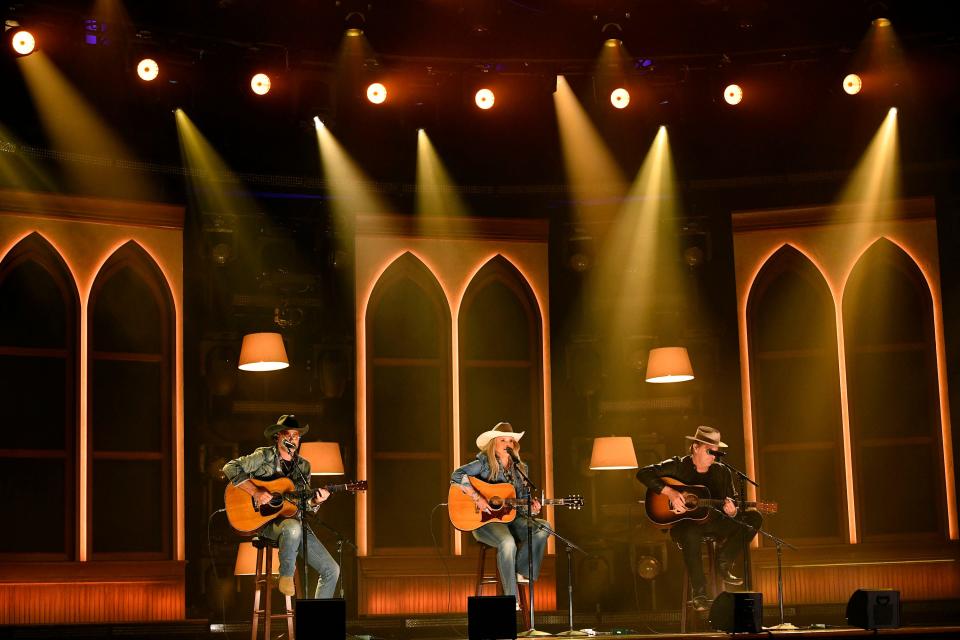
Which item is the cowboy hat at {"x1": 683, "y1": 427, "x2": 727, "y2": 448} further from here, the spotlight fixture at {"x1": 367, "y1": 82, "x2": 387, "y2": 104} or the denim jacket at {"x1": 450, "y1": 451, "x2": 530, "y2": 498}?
the spotlight fixture at {"x1": 367, "y1": 82, "x2": 387, "y2": 104}

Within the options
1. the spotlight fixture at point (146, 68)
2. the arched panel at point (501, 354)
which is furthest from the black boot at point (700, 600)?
the spotlight fixture at point (146, 68)

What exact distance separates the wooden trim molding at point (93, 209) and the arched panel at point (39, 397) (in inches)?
9.1

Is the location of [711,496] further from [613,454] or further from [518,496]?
[518,496]

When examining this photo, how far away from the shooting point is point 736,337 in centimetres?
983

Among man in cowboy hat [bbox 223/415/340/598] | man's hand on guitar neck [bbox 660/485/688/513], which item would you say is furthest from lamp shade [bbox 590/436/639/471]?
man in cowboy hat [bbox 223/415/340/598]

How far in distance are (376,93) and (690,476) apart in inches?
140

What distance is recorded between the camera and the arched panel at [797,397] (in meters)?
9.72

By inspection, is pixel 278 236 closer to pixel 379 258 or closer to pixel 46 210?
pixel 379 258

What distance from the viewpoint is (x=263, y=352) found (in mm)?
8719

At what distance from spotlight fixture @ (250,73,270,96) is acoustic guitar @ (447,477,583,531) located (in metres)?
3.17

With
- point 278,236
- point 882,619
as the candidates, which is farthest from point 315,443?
point 882,619

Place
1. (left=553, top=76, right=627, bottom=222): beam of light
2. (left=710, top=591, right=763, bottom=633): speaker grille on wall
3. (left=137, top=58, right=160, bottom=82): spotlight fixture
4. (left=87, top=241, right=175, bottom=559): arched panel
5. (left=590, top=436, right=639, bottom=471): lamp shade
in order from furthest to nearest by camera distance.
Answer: (left=553, top=76, right=627, bottom=222): beam of light → (left=590, top=436, right=639, bottom=471): lamp shade → (left=87, top=241, right=175, bottom=559): arched panel → (left=137, top=58, right=160, bottom=82): spotlight fixture → (left=710, top=591, right=763, bottom=633): speaker grille on wall

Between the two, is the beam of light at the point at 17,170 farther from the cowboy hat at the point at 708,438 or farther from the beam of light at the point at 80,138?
the cowboy hat at the point at 708,438

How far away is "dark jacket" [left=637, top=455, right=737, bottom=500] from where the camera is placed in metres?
8.11
